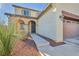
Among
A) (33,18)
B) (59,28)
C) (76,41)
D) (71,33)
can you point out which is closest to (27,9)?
(33,18)

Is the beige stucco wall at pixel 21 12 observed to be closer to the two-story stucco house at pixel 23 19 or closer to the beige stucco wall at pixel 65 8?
the two-story stucco house at pixel 23 19

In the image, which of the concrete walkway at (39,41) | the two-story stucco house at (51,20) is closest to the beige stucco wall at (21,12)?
the two-story stucco house at (51,20)

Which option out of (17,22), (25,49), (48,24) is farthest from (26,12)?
(25,49)

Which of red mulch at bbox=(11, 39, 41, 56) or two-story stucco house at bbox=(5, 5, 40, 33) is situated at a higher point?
two-story stucco house at bbox=(5, 5, 40, 33)

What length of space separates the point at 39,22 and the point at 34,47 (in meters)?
0.37

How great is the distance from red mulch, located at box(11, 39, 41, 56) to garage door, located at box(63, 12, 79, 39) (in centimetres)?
49

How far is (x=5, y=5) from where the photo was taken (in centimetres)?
177

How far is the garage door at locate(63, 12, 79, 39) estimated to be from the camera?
1.73 m

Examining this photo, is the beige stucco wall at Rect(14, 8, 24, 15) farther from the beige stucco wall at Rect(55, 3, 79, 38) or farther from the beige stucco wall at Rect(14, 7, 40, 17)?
the beige stucco wall at Rect(55, 3, 79, 38)

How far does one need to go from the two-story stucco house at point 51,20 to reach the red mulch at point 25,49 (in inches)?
6.9

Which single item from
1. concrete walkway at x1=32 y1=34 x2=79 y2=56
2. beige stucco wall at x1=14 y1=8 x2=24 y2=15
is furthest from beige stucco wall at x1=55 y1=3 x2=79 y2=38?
beige stucco wall at x1=14 y1=8 x2=24 y2=15

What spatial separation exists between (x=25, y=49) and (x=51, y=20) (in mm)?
563

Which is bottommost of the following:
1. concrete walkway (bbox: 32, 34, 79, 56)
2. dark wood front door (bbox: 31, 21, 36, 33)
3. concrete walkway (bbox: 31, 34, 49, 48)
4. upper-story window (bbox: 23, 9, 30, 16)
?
concrete walkway (bbox: 32, 34, 79, 56)

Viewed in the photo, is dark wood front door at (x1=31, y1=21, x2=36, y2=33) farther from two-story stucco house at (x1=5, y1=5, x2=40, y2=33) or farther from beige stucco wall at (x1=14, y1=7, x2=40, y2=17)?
beige stucco wall at (x1=14, y1=7, x2=40, y2=17)
